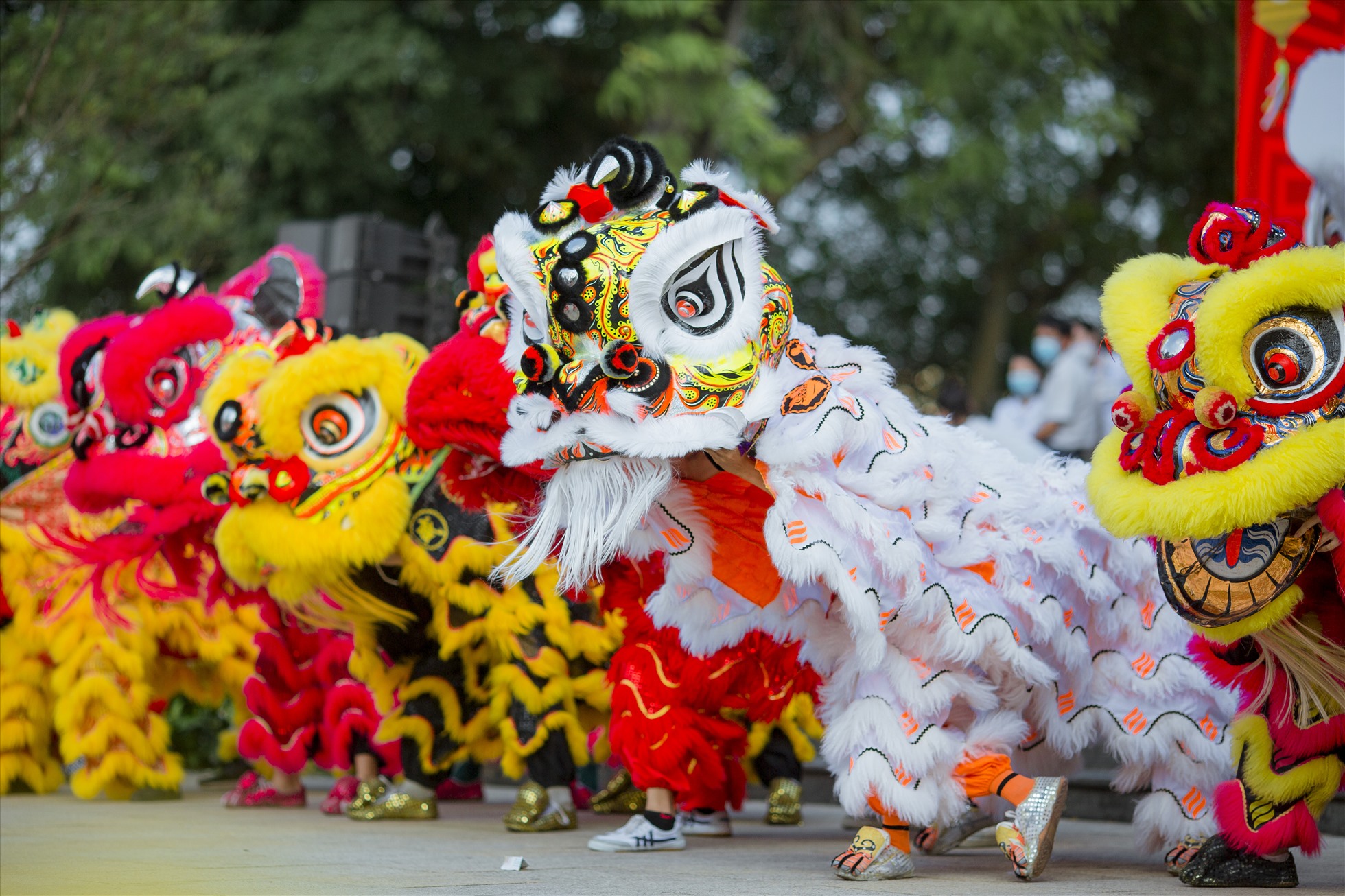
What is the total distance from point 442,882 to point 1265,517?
2214mm

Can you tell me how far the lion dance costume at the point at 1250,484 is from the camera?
3580 mm

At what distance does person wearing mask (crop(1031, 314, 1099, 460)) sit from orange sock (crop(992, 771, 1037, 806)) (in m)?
4.54

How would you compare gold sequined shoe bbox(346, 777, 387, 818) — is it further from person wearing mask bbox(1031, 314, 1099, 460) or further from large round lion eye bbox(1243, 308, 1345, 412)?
person wearing mask bbox(1031, 314, 1099, 460)

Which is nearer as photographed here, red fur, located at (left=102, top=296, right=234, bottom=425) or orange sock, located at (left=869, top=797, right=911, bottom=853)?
orange sock, located at (left=869, top=797, right=911, bottom=853)

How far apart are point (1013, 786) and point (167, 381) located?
3795 mm

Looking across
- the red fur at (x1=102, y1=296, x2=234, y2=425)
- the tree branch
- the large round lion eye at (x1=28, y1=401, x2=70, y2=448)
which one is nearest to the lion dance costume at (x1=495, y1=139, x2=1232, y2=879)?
the red fur at (x1=102, y1=296, x2=234, y2=425)

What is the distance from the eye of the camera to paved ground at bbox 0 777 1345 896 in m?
4.02

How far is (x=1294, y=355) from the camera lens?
362 centimetres

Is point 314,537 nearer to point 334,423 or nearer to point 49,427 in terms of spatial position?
point 334,423

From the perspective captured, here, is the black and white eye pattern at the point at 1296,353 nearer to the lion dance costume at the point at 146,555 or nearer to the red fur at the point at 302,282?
the lion dance costume at the point at 146,555

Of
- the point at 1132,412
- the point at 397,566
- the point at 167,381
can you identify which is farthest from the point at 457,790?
the point at 1132,412

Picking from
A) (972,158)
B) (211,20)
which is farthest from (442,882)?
(972,158)

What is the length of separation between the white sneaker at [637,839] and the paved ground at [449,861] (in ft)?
0.23

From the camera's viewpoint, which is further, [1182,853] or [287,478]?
[287,478]
